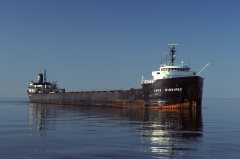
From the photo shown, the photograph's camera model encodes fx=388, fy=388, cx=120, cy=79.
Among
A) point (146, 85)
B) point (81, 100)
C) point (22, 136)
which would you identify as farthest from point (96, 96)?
point (22, 136)

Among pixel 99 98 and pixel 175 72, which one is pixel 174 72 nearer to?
pixel 175 72

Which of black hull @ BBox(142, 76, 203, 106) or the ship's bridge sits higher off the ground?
the ship's bridge

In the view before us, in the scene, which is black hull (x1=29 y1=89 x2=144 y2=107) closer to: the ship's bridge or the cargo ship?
the cargo ship

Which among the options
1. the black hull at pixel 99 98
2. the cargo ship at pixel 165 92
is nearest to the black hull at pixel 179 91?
the cargo ship at pixel 165 92

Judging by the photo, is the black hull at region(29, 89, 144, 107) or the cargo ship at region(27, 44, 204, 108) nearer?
the cargo ship at region(27, 44, 204, 108)

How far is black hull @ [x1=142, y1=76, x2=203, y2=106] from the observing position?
6512 centimetres

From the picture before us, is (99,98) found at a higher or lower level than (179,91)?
lower

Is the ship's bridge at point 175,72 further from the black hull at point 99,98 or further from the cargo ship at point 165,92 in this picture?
the black hull at point 99,98

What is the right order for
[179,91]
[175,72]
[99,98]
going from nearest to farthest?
[179,91], [175,72], [99,98]

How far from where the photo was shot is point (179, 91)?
6519 cm

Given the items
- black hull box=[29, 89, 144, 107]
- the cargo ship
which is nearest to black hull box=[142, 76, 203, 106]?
the cargo ship

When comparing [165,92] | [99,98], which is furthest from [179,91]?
[99,98]

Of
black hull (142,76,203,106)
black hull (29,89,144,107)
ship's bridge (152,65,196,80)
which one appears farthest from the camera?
black hull (29,89,144,107)

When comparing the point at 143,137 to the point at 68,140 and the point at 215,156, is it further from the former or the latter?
the point at 215,156
